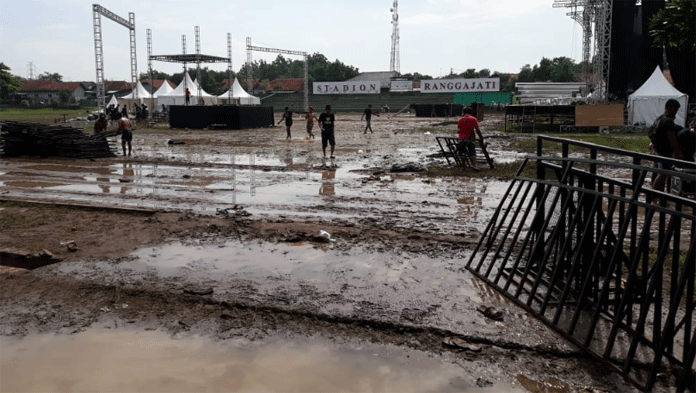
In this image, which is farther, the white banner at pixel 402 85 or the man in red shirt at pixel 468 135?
the white banner at pixel 402 85

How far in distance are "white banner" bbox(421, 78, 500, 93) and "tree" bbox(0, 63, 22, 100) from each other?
6961 centimetres

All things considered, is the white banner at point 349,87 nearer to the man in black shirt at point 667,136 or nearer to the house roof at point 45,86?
the man in black shirt at point 667,136

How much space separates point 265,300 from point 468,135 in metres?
10.0

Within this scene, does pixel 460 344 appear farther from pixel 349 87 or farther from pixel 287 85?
pixel 287 85

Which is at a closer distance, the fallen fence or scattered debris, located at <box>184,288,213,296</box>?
the fallen fence

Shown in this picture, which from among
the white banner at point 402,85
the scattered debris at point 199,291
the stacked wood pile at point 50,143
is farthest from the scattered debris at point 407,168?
the white banner at point 402,85

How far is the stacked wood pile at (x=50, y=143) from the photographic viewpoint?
19.6 metres

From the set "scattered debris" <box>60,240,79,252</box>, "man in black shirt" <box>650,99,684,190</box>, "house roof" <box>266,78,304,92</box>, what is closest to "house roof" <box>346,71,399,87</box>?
"house roof" <box>266,78,304,92</box>

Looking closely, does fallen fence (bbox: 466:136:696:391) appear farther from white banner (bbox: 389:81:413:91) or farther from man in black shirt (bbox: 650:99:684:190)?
white banner (bbox: 389:81:413:91)

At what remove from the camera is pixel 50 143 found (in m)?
19.9

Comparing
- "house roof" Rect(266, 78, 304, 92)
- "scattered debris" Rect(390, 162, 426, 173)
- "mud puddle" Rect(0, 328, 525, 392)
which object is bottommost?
"mud puddle" Rect(0, 328, 525, 392)

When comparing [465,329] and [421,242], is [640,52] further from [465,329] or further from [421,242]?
[465,329]

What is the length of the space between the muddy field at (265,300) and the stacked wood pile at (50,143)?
8261 millimetres

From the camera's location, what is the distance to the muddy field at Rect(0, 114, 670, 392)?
4.26m
